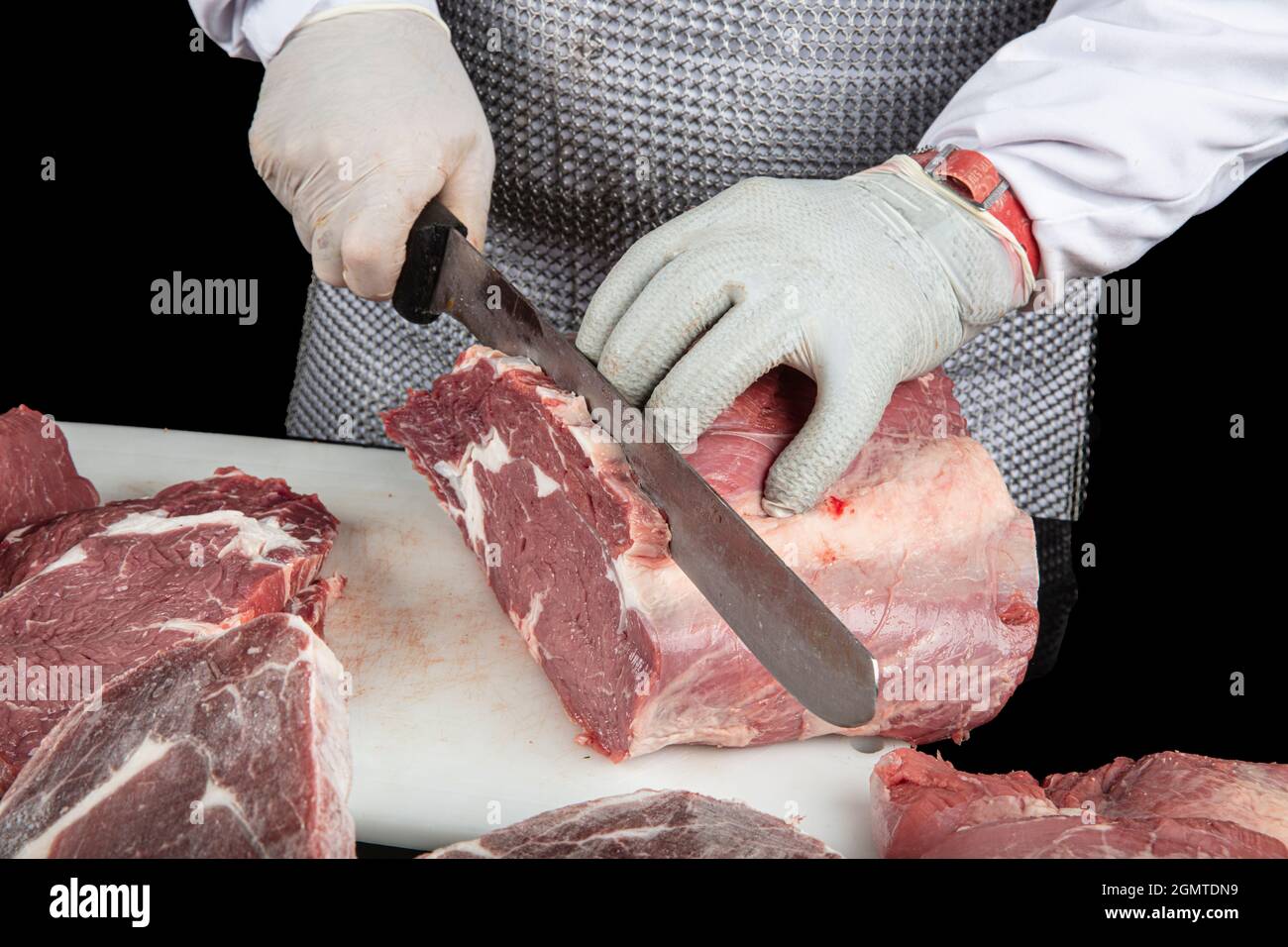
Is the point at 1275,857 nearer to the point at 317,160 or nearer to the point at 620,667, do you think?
the point at 620,667

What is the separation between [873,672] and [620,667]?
0.70 meters

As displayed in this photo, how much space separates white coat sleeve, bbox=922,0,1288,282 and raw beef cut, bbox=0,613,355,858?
5.92 feet

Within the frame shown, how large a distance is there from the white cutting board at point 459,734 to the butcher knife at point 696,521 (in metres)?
0.45

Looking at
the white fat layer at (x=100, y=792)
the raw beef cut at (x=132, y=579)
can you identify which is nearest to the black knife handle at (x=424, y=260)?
the raw beef cut at (x=132, y=579)

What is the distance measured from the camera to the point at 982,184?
114 inches

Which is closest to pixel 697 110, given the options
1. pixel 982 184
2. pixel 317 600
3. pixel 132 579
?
pixel 982 184

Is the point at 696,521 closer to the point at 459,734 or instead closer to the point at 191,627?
the point at 459,734

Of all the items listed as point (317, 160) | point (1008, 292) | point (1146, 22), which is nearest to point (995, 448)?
point (1008, 292)

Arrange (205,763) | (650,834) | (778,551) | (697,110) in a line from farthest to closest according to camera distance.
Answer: (697,110)
(778,551)
(650,834)
(205,763)

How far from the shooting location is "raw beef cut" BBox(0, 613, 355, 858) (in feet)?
6.70

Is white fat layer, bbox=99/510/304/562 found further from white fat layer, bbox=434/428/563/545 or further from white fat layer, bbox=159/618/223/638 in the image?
white fat layer, bbox=434/428/563/545

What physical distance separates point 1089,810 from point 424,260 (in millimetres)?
1799

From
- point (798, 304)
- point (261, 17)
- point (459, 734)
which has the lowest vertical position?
point (459, 734)

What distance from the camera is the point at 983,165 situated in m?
2.91
